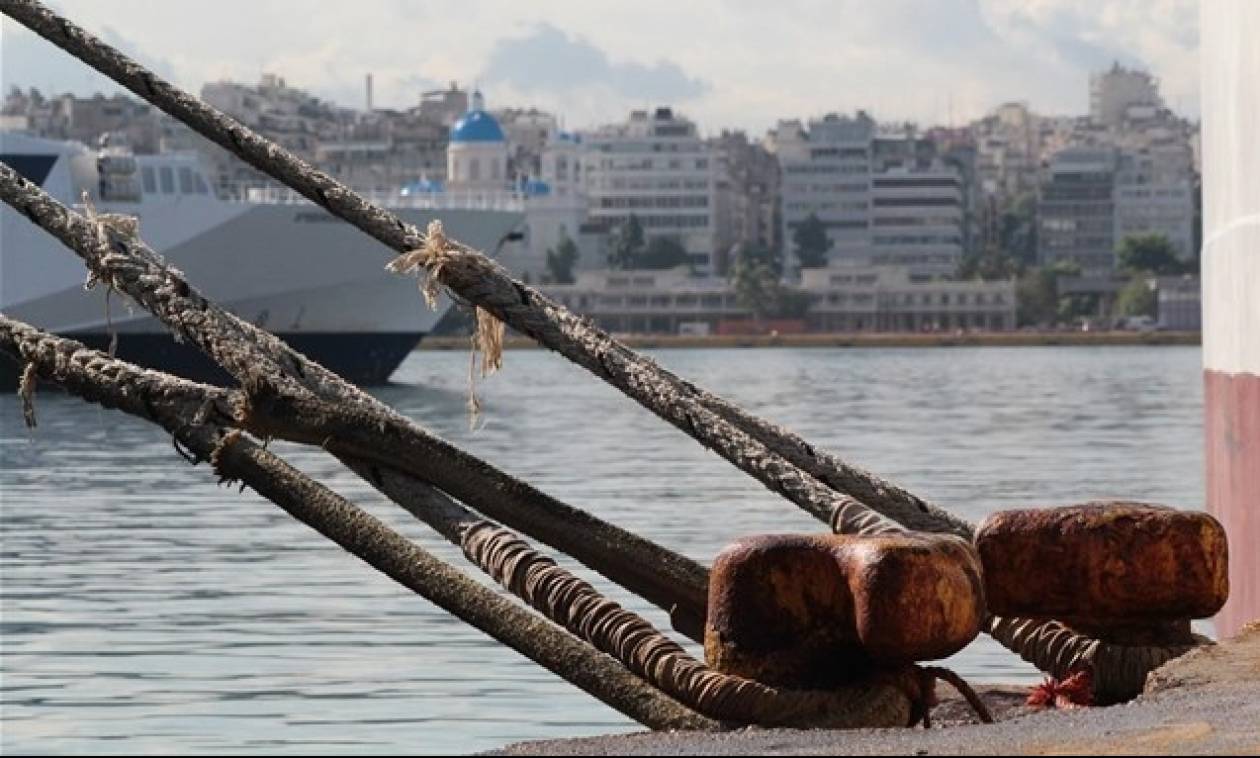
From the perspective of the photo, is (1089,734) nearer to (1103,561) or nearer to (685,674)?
(685,674)

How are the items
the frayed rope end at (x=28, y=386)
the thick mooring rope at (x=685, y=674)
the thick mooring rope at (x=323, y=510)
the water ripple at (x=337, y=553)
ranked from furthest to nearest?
1. the water ripple at (x=337, y=553)
2. the frayed rope end at (x=28, y=386)
3. the thick mooring rope at (x=323, y=510)
4. the thick mooring rope at (x=685, y=674)

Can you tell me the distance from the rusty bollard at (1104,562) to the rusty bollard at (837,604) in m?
0.71

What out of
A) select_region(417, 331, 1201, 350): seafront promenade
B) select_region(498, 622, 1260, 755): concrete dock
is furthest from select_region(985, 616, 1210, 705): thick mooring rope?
select_region(417, 331, 1201, 350): seafront promenade

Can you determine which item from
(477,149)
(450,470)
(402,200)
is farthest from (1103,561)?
(477,149)

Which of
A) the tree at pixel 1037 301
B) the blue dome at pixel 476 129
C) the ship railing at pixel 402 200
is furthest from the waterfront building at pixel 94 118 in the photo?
the ship railing at pixel 402 200

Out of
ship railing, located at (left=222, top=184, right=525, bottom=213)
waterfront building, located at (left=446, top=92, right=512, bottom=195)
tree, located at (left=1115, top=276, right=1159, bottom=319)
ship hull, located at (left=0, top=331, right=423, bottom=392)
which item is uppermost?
waterfront building, located at (left=446, top=92, right=512, bottom=195)

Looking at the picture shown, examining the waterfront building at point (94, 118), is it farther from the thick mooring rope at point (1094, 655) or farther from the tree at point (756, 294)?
the thick mooring rope at point (1094, 655)

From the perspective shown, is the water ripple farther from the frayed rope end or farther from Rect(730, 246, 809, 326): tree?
Rect(730, 246, 809, 326): tree

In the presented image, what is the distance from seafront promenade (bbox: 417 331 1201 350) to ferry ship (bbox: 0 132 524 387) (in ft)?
320

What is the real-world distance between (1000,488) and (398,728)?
71.1ft

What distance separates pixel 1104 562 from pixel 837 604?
1120mm

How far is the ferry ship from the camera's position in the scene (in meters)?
69.4

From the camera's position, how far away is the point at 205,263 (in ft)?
238

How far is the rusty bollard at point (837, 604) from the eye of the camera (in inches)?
289
